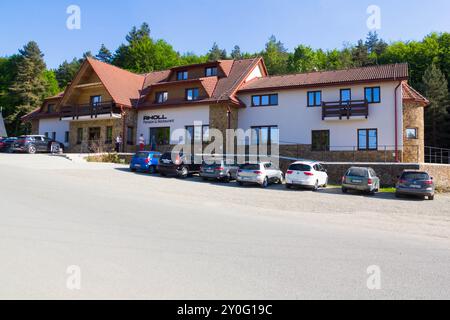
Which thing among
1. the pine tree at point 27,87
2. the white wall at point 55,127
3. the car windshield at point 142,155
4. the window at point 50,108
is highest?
the pine tree at point 27,87

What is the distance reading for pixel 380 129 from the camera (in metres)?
23.7

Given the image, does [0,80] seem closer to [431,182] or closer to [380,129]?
[380,129]

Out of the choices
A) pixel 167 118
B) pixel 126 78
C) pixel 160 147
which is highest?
pixel 126 78

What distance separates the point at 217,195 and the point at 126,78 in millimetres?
24330

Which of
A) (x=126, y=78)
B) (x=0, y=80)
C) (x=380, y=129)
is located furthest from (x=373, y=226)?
(x=0, y=80)

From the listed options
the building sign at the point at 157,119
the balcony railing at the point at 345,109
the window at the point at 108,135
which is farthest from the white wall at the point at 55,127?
the balcony railing at the point at 345,109

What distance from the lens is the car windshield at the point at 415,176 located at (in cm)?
1639

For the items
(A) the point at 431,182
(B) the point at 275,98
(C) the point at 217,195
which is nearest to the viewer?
(C) the point at 217,195

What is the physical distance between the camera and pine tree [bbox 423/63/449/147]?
45125 millimetres

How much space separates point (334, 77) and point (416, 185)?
12286 millimetres

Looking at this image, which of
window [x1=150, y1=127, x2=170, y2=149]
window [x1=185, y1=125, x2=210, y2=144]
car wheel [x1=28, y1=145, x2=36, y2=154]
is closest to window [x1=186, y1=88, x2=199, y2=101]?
window [x1=185, y1=125, x2=210, y2=144]

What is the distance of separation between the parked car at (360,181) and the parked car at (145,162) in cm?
1133

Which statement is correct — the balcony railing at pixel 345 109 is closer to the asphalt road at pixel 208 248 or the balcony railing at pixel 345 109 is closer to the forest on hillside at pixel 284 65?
the asphalt road at pixel 208 248

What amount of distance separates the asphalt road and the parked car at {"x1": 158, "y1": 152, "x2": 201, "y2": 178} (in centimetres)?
739
